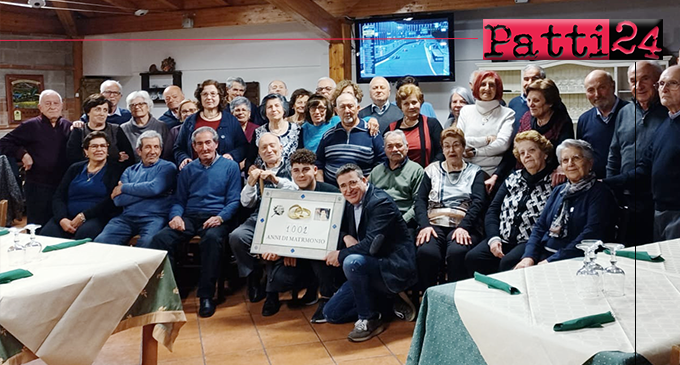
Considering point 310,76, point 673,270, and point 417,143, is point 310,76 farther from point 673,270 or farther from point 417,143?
point 673,270

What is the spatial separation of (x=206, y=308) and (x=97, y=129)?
1396 mm

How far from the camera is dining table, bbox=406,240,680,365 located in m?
1.39

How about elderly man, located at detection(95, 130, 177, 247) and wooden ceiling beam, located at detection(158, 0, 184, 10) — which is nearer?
elderly man, located at detection(95, 130, 177, 247)

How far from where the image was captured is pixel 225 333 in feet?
11.1

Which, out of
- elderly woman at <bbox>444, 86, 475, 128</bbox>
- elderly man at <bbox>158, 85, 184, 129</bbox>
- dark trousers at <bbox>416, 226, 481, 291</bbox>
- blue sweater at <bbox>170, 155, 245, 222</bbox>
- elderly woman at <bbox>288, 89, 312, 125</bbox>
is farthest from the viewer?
elderly man at <bbox>158, 85, 184, 129</bbox>

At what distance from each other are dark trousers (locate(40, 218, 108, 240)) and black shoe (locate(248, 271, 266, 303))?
98cm

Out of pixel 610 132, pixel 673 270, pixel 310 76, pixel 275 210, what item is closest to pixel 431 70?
pixel 310 76

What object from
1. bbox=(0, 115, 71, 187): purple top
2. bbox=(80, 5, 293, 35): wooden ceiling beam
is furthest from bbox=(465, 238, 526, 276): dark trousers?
bbox=(80, 5, 293, 35): wooden ceiling beam

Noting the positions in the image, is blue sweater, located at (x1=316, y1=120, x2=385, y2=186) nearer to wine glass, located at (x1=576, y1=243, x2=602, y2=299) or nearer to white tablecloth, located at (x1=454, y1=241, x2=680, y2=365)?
white tablecloth, located at (x1=454, y1=241, x2=680, y2=365)

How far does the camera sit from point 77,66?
309 inches

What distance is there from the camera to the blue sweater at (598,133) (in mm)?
2283

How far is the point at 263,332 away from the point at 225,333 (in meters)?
0.20

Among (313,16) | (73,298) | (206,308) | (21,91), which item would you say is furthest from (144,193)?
(313,16)

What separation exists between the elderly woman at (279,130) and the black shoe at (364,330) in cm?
120
